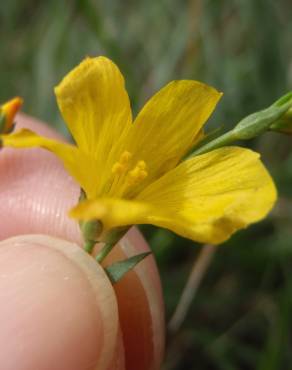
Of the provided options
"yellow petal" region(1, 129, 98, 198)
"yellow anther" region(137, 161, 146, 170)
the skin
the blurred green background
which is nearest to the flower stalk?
"yellow anther" region(137, 161, 146, 170)

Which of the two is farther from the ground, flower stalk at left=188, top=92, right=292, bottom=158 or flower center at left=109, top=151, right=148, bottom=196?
flower stalk at left=188, top=92, right=292, bottom=158

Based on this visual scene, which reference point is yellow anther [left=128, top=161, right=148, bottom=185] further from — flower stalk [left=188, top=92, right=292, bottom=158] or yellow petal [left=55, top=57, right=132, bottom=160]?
flower stalk [left=188, top=92, right=292, bottom=158]

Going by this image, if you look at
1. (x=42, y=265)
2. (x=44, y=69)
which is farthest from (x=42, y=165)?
(x=44, y=69)

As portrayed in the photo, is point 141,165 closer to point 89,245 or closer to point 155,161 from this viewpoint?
point 155,161

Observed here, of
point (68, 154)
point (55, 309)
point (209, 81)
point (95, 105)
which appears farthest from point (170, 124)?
point (209, 81)

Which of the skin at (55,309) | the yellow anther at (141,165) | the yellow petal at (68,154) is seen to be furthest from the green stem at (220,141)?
the skin at (55,309)

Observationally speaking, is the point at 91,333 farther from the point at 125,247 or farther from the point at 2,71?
the point at 2,71

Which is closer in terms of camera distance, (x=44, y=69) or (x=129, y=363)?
(x=129, y=363)
